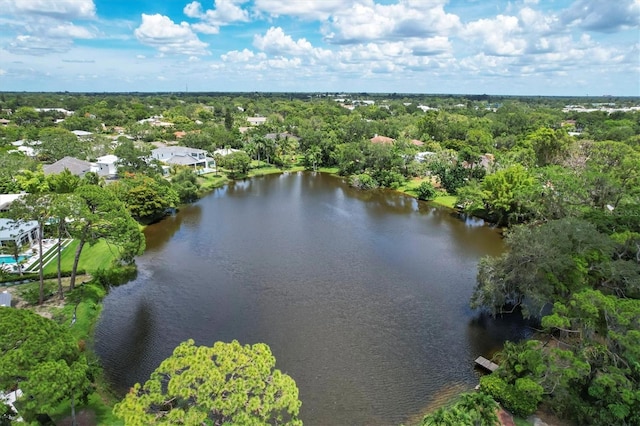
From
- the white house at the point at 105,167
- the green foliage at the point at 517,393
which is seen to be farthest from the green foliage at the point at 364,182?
the green foliage at the point at 517,393

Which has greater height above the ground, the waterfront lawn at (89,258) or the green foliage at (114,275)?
the waterfront lawn at (89,258)

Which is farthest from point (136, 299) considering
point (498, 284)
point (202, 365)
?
point (498, 284)

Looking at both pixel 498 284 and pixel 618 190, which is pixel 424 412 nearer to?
Answer: pixel 498 284

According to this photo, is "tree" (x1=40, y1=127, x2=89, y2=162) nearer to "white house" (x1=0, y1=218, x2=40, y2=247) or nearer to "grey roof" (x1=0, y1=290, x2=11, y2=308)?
"white house" (x1=0, y1=218, x2=40, y2=247)

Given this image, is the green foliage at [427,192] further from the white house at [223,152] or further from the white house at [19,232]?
the white house at [19,232]

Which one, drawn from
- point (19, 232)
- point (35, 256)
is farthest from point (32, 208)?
point (35, 256)

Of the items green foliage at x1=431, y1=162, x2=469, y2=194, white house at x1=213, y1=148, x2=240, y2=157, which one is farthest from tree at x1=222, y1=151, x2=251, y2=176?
green foliage at x1=431, y1=162, x2=469, y2=194
